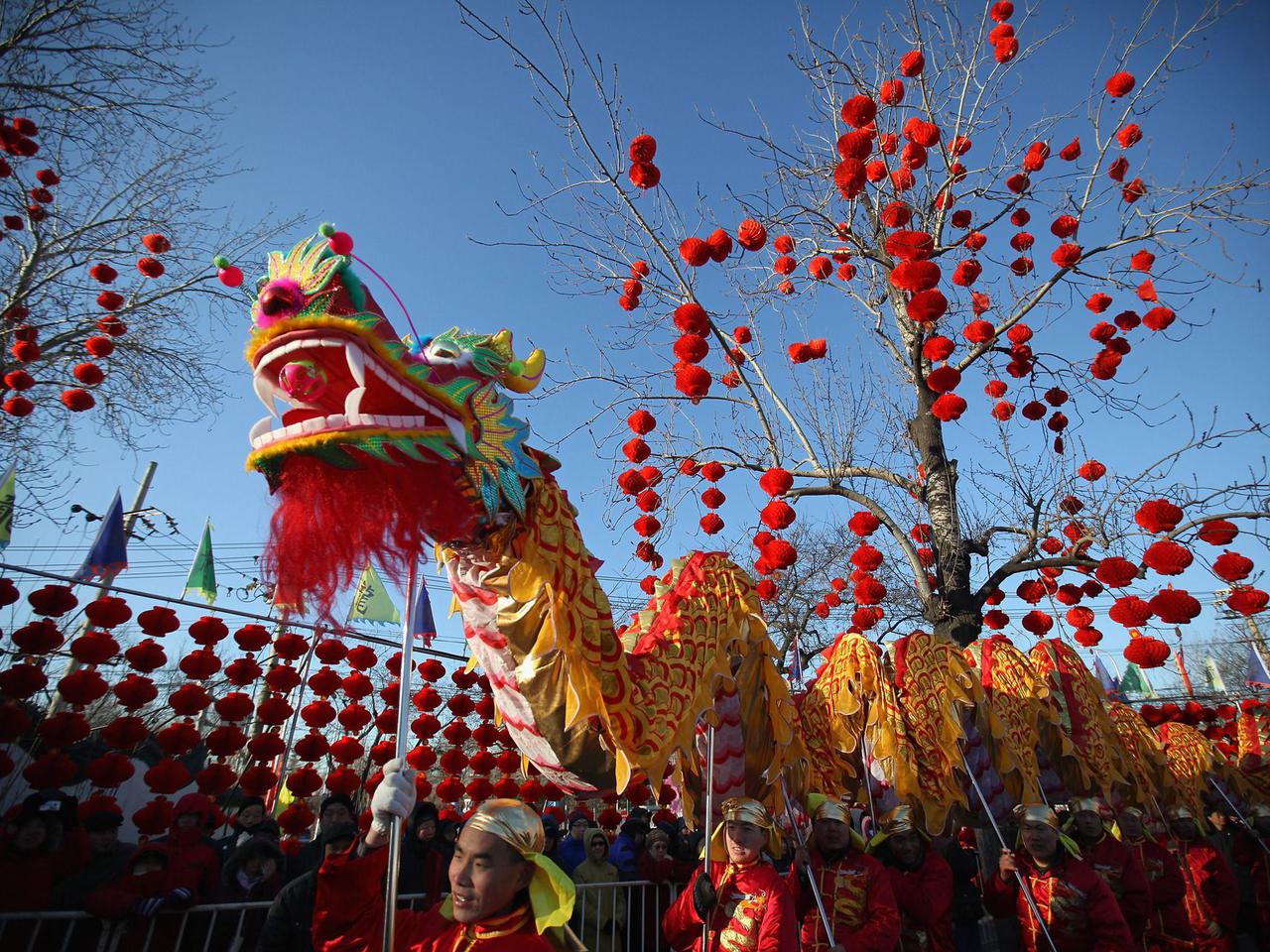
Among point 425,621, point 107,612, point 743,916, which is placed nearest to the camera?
point 743,916

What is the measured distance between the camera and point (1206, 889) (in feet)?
22.5

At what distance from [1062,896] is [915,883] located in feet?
2.54

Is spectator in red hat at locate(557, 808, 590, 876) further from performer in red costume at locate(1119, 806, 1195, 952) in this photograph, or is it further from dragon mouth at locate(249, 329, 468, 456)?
dragon mouth at locate(249, 329, 468, 456)

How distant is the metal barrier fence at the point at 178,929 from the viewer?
307 centimetres

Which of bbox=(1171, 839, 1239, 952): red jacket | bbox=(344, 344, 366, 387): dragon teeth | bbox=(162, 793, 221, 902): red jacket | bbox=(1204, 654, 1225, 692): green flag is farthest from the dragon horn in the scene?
bbox=(1204, 654, 1225, 692): green flag

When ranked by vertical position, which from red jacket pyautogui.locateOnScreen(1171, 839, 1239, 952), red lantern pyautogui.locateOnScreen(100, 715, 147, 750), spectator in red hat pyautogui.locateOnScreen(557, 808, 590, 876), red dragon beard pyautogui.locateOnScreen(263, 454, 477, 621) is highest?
red dragon beard pyautogui.locateOnScreen(263, 454, 477, 621)

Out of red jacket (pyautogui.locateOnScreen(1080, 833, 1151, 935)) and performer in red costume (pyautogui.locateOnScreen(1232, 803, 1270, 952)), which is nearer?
red jacket (pyautogui.locateOnScreen(1080, 833, 1151, 935))

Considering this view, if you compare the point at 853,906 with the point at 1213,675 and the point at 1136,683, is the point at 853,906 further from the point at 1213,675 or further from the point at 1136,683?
the point at 1213,675

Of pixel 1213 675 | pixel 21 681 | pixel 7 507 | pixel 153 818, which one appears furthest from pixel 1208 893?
pixel 1213 675

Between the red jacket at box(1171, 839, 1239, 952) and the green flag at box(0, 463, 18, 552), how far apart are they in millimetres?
12506

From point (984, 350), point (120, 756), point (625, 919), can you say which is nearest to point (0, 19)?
point (120, 756)

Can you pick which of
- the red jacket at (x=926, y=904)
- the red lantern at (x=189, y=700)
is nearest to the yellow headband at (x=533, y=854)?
the red jacket at (x=926, y=904)

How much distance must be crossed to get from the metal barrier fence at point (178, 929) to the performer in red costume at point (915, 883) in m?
1.60

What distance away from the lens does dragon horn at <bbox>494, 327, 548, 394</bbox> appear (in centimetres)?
301
